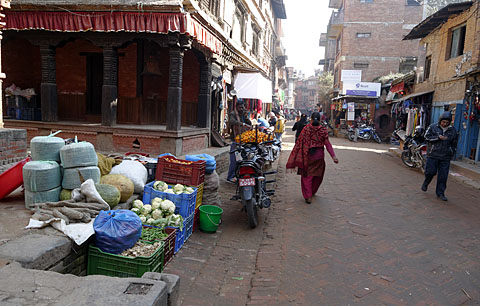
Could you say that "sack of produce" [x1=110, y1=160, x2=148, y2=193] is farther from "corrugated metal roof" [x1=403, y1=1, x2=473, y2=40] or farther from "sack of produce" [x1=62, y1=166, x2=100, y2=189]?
"corrugated metal roof" [x1=403, y1=1, x2=473, y2=40]

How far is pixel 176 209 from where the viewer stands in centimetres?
482

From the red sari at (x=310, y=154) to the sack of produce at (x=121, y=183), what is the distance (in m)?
3.46

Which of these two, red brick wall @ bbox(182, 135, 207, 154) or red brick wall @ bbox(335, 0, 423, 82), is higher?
red brick wall @ bbox(335, 0, 423, 82)

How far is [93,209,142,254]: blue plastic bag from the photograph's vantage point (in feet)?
11.2

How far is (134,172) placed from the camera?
5.17 metres

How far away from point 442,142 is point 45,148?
304 inches

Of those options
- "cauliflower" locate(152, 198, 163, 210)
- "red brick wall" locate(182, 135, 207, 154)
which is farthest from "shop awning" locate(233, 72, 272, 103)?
"cauliflower" locate(152, 198, 163, 210)

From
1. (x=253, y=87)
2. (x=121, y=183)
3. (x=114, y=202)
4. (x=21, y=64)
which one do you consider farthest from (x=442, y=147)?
(x=21, y=64)

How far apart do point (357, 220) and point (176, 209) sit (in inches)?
127

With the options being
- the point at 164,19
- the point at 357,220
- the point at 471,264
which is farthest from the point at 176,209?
the point at 164,19

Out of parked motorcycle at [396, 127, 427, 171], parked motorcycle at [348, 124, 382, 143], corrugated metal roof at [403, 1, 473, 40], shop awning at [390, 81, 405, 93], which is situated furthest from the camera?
parked motorcycle at [348, 124, 382, 143]

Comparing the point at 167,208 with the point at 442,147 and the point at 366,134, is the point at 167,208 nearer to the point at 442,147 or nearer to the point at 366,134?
the point at 442,147

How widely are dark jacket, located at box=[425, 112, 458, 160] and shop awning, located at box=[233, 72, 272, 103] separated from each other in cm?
635

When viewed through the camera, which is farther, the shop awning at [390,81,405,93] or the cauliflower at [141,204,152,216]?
the shop awning at [390,81,405,93]
